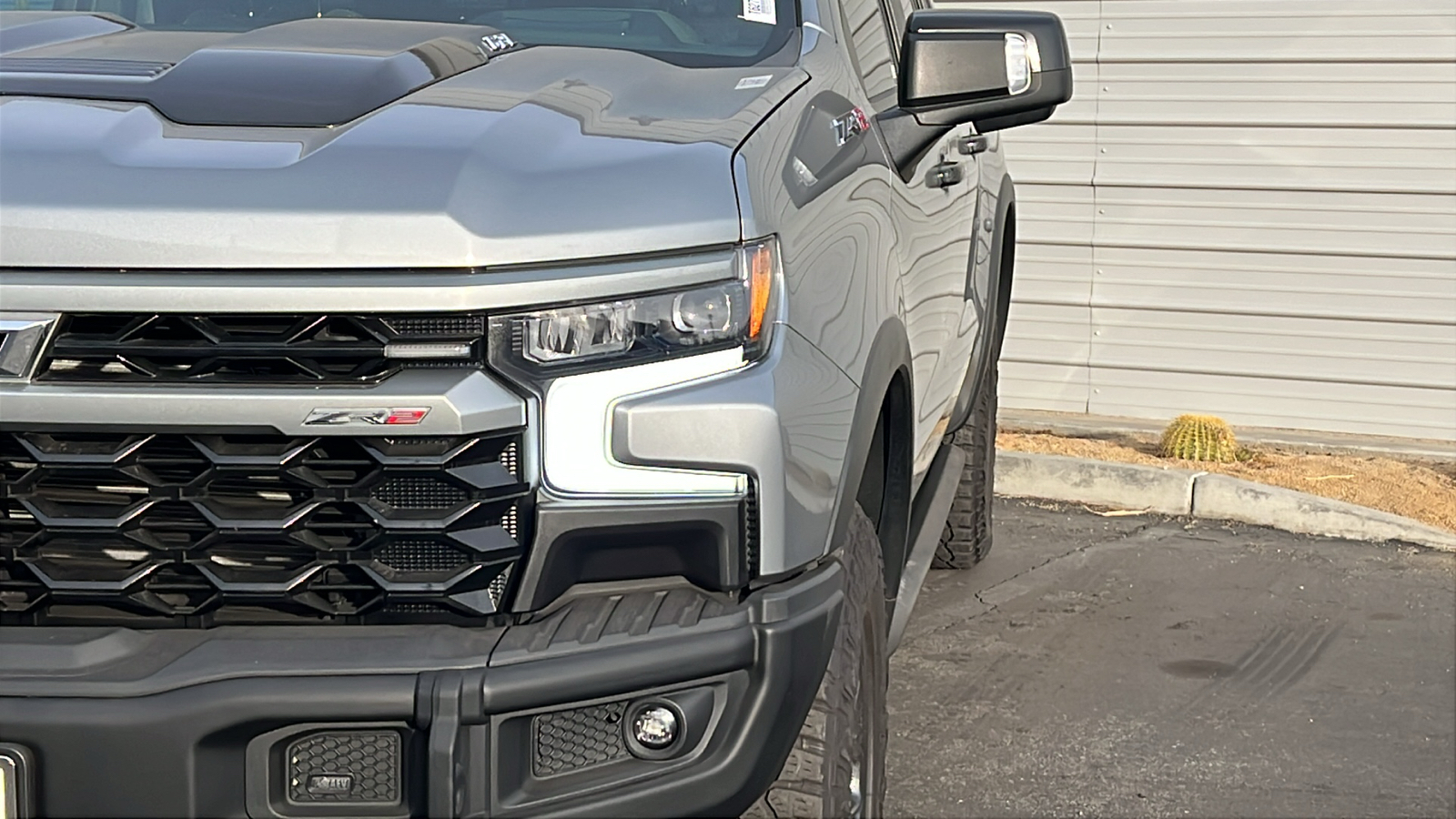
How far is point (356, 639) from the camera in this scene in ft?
7.29

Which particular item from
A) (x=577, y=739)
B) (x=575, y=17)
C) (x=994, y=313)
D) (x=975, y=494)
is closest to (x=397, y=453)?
(x=577, y=739)

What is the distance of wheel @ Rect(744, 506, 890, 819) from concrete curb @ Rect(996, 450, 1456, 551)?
414 centimetres

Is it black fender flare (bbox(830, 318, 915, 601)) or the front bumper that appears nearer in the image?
the front bumper

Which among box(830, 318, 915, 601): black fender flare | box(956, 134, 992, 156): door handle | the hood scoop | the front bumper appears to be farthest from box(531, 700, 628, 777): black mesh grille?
box(956, 134, 992, 156): door handle

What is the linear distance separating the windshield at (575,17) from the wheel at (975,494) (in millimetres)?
2201

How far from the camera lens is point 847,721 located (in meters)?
2.60

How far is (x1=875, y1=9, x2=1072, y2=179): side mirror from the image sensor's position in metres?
3.18

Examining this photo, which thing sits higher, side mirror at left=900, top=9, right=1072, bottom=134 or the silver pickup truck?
side mirror at left=900, top=9, right=1072, bottom=134

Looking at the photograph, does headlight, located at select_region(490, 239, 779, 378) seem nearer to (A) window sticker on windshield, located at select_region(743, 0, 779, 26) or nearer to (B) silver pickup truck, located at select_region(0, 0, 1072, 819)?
(B) silver pickup truck, located at select_region(0, 0, 1072, 819)

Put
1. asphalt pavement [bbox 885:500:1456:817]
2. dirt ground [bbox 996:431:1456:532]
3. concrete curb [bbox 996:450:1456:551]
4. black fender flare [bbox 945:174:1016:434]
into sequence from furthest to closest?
dirt ground [bbox 996:431:1456:532]
concrete curb [bbox 996:450:1456:551]
black fender flare [bbox 945:174:1016:434]
asphalt pavement [bbox 885:500:1456:817]

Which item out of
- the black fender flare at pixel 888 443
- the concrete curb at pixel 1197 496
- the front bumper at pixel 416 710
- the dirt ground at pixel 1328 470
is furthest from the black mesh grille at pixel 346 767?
the dirt ground at pixel 1328 470

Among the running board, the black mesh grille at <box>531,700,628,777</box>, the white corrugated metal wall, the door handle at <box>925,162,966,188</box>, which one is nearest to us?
the black mesh grille at <box>531,700,628,777</box>

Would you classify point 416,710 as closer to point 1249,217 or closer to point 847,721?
point 847,721

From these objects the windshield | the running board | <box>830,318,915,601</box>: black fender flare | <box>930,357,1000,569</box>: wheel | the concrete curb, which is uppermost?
the windshield
